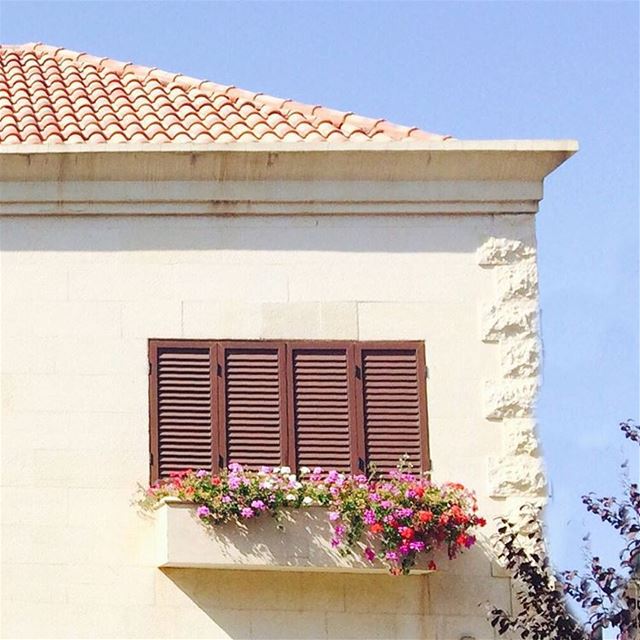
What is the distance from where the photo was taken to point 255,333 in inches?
673

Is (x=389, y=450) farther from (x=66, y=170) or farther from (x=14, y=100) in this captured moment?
(x=14, y=100)

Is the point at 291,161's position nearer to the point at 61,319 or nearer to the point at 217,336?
the point at 217,336

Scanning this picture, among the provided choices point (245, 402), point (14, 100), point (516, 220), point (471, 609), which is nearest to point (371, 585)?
point (471, 609)

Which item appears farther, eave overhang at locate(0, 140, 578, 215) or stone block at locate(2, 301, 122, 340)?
eave overhang at locate(0, 140, 578, 215)

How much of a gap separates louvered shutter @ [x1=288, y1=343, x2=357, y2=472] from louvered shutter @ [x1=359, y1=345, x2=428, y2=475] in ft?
0.45

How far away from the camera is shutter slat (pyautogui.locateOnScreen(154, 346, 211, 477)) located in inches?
659

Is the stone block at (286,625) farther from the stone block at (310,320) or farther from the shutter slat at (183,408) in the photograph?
the stone block at (310,320)

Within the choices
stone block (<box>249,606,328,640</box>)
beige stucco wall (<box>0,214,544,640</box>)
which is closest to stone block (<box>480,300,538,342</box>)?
beige stucco wall (<box>0,214,544,640</box>)

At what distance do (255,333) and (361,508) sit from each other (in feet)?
6.29

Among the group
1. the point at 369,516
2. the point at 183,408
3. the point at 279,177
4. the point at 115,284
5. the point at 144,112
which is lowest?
the point at 369,516

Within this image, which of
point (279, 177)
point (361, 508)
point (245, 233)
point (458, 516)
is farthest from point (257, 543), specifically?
point (279, 177)

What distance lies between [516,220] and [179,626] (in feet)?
14.8

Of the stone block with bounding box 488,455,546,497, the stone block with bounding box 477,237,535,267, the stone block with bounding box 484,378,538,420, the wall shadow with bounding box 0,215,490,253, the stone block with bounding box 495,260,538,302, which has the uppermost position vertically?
the wall shadow with bounding box 0,215,490,253

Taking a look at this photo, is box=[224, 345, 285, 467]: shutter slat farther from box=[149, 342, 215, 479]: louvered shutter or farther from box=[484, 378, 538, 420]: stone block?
box=[484, 378, 538, 420]: stone block
